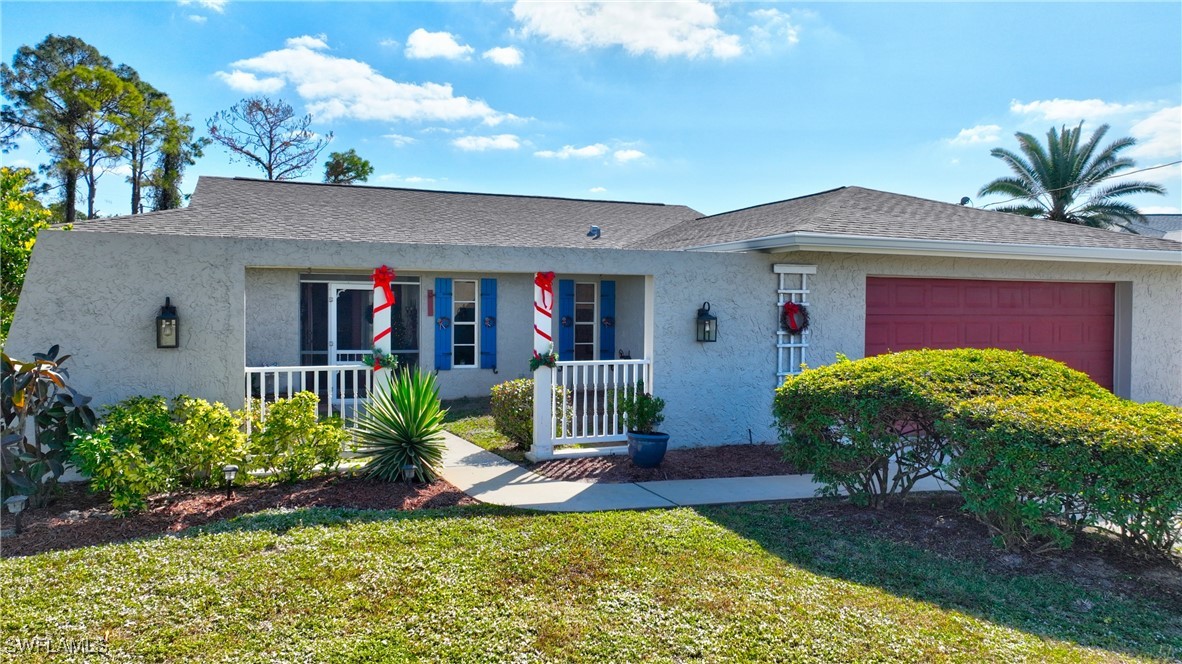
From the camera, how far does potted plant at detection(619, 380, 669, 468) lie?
745 cm

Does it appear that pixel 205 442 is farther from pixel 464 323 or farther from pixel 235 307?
pixel 464 323

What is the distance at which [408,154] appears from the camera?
994 inches

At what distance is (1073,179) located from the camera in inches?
877

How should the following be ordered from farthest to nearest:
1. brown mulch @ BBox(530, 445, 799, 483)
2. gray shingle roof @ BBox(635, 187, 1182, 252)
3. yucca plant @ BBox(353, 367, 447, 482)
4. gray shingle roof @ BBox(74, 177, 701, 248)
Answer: gray shingle roof @ BBox(74, 177, 701, 248) < gray shingle roof @ BBox(635, 187, 1182, 252) < brown mulch @ BBox(530, 445, 799, 483) < yucca plant @ BBox(353, 367, 447, 482)

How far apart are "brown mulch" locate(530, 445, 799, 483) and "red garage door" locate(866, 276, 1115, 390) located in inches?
100.0

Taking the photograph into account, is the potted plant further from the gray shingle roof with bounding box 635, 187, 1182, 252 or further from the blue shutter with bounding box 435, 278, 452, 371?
the blue shutter with bounding box 435, 278, 452, 371

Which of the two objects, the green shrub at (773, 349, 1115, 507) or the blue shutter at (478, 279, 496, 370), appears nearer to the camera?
the green shrub at (773, 349, 1115, 507)

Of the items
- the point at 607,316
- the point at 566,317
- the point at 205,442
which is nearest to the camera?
the point at 205,442

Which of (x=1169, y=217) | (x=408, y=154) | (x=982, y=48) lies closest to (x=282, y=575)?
(x=982, y=48)

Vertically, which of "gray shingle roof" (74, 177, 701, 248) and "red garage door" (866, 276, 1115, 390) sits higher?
"gray shingle roof" (74, 177, 701, 248)

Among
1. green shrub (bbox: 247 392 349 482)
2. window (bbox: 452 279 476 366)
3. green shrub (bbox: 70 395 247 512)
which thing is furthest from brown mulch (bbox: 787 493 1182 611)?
window (bbox: 452 279 476 366)

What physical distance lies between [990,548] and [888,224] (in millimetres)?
5253

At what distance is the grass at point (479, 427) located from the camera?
844 cm

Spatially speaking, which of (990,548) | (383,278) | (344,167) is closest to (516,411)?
(383,278)
